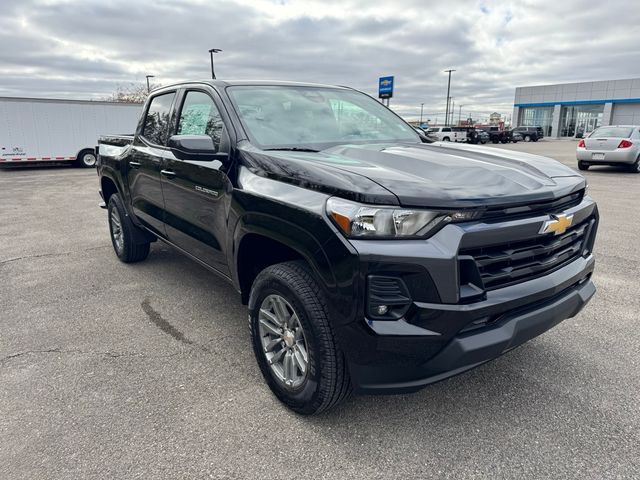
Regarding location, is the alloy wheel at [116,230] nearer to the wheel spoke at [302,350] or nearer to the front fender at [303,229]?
the front fender at [303,229]

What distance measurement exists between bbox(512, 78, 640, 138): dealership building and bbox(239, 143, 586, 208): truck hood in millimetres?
60871

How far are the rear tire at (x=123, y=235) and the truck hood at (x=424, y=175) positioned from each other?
2.87 meters

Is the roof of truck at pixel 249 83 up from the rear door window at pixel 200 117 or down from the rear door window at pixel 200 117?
up

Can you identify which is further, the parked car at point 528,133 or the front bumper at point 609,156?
the parked car at point 528,133

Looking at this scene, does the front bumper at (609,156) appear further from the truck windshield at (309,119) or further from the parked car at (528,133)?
the parked car at (528,133)

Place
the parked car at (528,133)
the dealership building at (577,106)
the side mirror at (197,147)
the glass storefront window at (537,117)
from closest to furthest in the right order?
the side mirror at (197,147), the parked car at (528,133), the dealership building at (577,106), the glass storefront window at (537,117)

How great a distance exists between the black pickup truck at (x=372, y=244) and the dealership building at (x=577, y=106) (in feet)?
200

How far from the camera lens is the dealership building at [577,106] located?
177 feet

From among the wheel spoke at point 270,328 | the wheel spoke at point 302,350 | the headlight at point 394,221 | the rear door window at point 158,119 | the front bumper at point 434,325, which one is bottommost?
the wheel spoke at point 302,350

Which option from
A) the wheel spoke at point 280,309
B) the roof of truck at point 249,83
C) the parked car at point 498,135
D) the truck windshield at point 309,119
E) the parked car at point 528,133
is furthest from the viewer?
the parked car at point 528,133

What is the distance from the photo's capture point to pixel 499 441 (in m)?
2.42

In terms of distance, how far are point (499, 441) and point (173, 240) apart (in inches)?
117

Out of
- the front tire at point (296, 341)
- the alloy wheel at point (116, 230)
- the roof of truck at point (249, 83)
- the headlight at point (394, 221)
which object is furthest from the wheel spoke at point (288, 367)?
the alloy wheel at point (116, 230)

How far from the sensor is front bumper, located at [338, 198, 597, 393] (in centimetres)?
203
